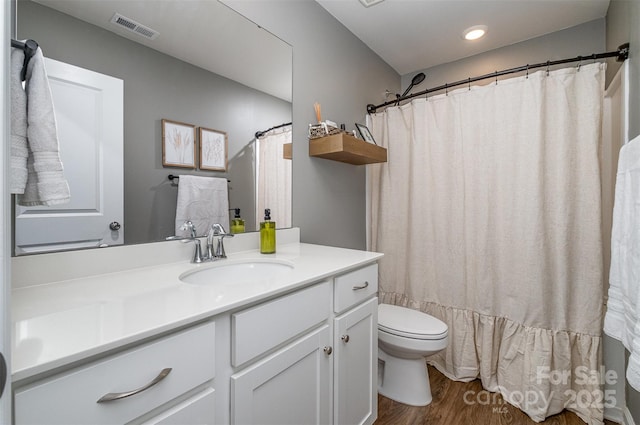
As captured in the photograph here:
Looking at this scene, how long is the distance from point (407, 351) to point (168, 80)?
5.83 ft

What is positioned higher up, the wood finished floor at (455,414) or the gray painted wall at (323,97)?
the gray painted wall at (323,97)

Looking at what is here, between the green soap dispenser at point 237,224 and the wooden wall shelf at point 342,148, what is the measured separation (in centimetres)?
62

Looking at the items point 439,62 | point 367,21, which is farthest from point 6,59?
point 439,62

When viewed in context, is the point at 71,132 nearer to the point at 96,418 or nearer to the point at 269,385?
the point at 96,418

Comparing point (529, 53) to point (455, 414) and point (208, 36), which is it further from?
point (455, 414)

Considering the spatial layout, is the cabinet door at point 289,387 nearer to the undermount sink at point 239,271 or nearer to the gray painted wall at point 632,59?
the undermount sink at point 239,271

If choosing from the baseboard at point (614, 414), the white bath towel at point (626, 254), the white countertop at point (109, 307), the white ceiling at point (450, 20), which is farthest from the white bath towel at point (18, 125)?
the baseboard at point (614, 414)

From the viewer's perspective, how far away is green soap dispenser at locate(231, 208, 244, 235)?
1.42 m

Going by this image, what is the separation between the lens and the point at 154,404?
623 millimetres

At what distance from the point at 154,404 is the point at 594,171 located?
84.3 inches

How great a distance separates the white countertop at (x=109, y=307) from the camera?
1.71 ft

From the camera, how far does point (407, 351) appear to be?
162 centimetres

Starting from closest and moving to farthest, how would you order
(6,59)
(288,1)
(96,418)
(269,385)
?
(6,59) < (96,418) < (269,385) < (288,1)

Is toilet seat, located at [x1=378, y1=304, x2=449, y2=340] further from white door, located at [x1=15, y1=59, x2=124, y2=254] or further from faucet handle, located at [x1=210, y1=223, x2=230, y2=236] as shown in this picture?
white door, located at [x1=15, y1=59, x2=124, y2=254]
